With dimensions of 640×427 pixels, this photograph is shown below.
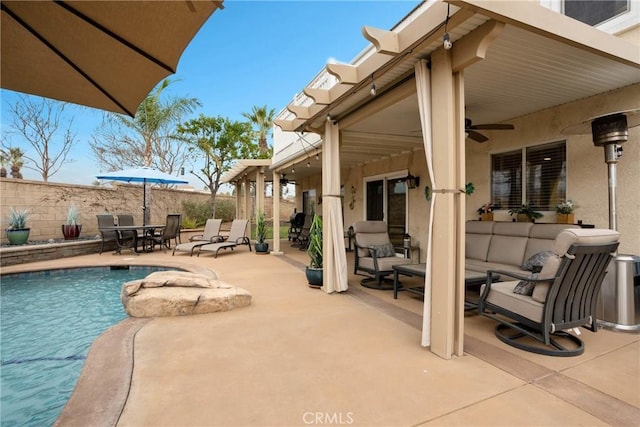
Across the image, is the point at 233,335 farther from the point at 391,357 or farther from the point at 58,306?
the point at 58,306

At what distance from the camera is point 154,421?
2.02 meters

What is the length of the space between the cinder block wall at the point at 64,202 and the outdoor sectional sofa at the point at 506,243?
37.5 feet

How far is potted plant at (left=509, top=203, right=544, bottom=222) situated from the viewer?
501cm

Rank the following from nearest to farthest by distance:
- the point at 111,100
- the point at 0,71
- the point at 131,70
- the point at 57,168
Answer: the point at 0,71 → the point at 131,70 → the point at 111,100 → the point at 57,168

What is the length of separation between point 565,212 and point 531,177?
0.89 meters

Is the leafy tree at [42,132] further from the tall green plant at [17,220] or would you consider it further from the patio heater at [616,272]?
the patio heater at [616,272]

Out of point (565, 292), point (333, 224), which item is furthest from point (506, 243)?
point (333, 224)

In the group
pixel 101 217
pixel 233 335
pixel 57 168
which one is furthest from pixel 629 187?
pixel 57 168

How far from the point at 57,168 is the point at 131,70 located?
1920 centimetres

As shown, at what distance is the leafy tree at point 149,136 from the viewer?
15.6m

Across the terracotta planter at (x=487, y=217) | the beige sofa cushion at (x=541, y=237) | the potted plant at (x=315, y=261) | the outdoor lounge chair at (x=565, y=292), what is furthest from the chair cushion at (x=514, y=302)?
Result: the potted plant at (x=315, y=261)

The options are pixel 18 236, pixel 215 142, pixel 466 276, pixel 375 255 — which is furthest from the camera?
pixel 215 142

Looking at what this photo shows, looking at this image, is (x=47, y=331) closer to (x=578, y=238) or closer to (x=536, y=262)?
(x=578, y=238)

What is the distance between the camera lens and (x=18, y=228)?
28.1 feet
